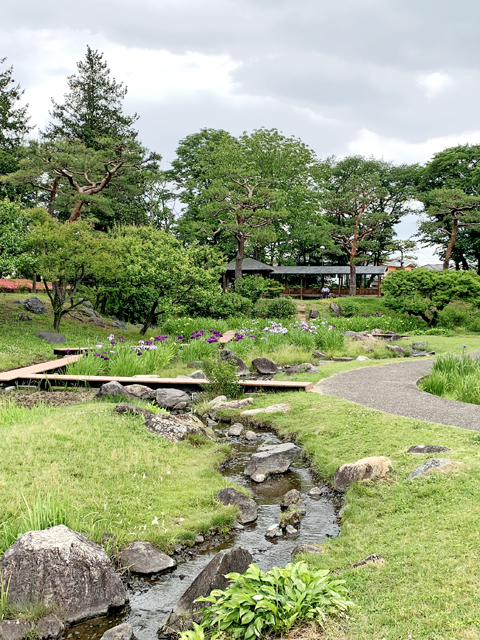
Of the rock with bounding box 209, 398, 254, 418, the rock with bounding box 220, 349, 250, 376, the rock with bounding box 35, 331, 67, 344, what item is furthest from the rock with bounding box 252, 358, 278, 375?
the rock with bounding box 35, 331, 67, 344

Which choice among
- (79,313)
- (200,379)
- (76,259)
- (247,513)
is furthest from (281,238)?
(247,513)

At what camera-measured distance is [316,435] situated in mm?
7160

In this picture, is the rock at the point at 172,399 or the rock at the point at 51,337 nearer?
the rock at the point at 172,399

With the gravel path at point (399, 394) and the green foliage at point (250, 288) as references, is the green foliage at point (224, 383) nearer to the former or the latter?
the gravel path at point (399, 394)

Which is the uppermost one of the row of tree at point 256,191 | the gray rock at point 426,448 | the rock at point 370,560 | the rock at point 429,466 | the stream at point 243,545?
the row of tree at point 256,191

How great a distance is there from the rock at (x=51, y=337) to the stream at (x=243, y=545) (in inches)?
417

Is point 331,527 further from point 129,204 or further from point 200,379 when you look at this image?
point 129,204

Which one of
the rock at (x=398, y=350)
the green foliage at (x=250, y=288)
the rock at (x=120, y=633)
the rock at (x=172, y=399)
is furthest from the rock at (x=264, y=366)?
the green foliage at (x=250, y=288)

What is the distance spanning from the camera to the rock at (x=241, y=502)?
5.05 m

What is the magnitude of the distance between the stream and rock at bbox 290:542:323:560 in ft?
0.42

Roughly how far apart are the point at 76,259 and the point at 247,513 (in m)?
12.6

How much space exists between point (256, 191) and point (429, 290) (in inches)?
414

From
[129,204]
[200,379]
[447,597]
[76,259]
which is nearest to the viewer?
[447,597]


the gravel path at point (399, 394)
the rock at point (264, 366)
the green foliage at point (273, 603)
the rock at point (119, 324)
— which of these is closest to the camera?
the green foliage at point (273, 603)
